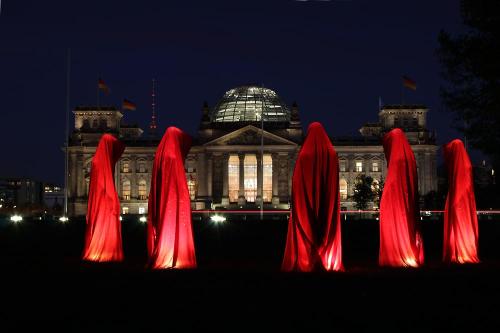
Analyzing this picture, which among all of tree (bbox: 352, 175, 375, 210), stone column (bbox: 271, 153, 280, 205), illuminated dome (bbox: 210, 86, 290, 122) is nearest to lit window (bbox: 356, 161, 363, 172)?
stone column (bbox: 271, 153, 280, 205)

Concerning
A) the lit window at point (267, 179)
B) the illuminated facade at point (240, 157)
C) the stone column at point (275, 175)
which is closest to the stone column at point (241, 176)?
the illuminated facade at point (240, 157)

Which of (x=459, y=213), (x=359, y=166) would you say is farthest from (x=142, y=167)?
(x=459, y=213)

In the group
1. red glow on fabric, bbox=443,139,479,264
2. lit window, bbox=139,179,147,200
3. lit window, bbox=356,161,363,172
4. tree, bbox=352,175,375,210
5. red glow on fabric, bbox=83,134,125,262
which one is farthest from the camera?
lit window, bbox=139,179,147,200

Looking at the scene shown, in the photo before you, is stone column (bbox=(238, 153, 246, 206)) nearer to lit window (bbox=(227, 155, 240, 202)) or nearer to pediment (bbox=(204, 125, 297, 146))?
lit window (bbox=(227, 155, 240, 202))

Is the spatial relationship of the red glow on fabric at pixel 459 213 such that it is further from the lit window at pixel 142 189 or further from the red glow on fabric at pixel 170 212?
the lit window at pixel 142 189

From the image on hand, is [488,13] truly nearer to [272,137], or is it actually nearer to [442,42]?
[442,42]

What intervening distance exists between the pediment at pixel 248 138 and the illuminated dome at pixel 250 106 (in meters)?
6.23

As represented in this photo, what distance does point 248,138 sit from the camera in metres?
112

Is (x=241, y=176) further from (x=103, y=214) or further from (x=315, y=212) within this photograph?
(x=315, y=212)

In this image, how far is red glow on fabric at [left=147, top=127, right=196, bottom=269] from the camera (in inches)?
1022

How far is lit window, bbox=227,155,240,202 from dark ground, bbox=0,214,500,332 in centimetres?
8216

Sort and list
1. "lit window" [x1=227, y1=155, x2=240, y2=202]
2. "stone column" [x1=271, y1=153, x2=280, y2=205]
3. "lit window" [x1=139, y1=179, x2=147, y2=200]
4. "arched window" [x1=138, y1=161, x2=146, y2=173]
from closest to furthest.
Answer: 1. "stone column" [x1=271, y1=153, x2=280, y2=205]
2. "lit window" [x1=227, y1=155, x2=240, y2=202]
3. "lit window" [x1=139, y1=179, x2=147, y2=200]
4. "arched window" [x1=138, y1=161, x2=146, y2=173]

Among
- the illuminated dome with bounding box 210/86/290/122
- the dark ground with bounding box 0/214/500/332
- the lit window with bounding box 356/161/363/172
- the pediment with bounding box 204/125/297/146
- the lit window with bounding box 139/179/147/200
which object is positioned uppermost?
the illuminated dome with bounding box 210/86/290/122

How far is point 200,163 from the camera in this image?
114 metres
